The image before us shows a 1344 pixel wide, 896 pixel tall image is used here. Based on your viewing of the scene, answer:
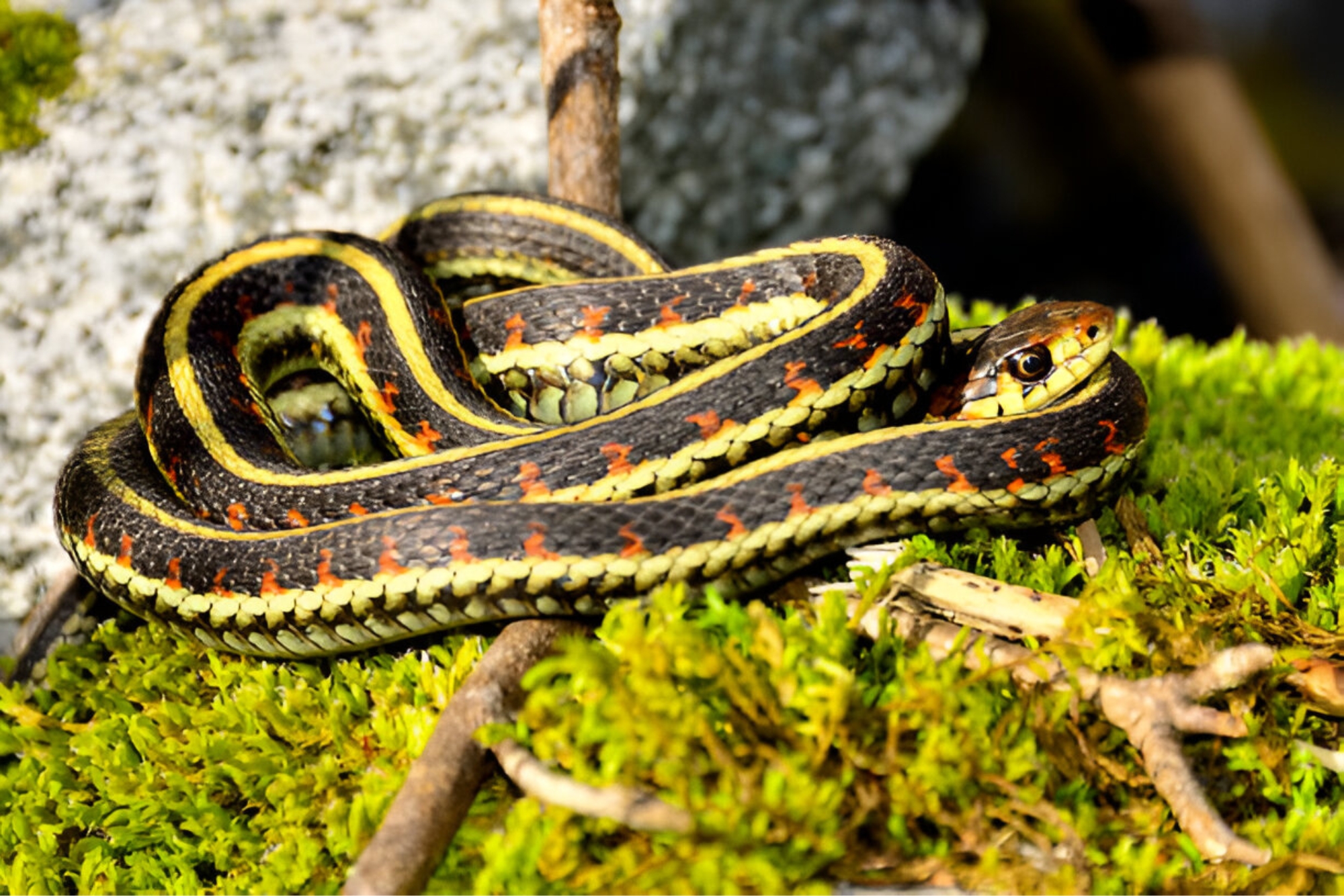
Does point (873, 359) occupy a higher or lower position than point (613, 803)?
higher

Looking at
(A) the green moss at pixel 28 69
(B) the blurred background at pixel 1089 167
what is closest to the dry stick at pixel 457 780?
(A) the green moss at pixel 28 69

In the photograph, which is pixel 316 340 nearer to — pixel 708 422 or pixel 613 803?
pixel 708 422

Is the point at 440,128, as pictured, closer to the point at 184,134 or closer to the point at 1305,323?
the point at 184,134

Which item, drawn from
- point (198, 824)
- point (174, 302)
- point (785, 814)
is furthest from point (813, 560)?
point (174, 302)

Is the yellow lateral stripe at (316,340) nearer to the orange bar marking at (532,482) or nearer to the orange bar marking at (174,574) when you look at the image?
the orange bar marking at (174,574)

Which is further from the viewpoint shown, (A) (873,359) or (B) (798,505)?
(A) (873,359)

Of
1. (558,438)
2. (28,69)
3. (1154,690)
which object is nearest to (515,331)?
(558,438)

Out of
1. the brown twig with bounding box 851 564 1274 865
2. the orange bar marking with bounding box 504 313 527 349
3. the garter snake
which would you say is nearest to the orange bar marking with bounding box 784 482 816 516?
the garter snake
